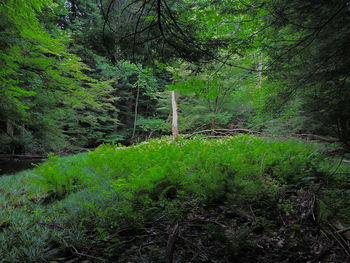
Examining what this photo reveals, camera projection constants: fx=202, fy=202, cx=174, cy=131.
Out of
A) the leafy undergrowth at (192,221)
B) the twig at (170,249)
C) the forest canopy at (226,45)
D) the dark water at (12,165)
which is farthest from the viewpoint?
the dark water at (12,165)

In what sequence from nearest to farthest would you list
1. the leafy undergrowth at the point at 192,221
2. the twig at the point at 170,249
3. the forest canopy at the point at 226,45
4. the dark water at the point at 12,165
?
the twig at the point at 170,249 < the leafy undergrowth at the point at 192,221 < the forest canopy at the point at 226,45 < the dark water at the point at 12,165

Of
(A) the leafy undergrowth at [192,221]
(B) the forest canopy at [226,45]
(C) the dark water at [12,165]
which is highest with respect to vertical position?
(B) the forest canopy at [226,45]

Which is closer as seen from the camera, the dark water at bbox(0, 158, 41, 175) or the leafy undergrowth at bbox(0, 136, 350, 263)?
the leafy undergrowth at bbox(0, 136, 350, 263)

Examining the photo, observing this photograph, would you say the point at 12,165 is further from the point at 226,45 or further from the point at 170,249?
the point at 226,45

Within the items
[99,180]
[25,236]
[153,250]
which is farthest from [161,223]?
[99,180]

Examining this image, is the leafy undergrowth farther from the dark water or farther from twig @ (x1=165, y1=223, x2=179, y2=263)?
the dark water

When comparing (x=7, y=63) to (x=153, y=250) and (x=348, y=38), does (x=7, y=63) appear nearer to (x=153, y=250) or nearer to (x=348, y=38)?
(x=153, y=250)

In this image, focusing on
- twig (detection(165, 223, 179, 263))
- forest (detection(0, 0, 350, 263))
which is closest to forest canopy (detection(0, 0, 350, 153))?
forest (detection(0, 0, 350, 263))

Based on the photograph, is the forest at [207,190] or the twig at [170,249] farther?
the forest at [207,190]

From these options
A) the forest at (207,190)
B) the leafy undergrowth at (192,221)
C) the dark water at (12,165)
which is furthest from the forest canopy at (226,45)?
the dark water at (12,165)

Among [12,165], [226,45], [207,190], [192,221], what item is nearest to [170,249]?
[192,221]

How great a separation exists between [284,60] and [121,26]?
2.23 meters

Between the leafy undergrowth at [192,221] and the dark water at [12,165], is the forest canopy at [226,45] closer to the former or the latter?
the leafy undergrowth at [192,221]

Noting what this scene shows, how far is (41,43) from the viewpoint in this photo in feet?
22.0
